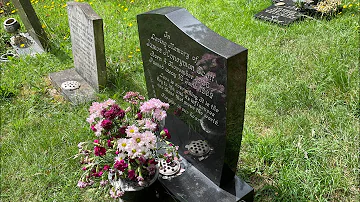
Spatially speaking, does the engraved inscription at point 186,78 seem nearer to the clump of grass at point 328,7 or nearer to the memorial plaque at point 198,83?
the memorial plaque at point 198,83

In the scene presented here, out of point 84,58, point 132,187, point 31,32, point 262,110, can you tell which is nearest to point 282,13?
point 262,110

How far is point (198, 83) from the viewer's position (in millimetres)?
2389

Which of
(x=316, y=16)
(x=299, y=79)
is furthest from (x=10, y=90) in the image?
(x=316, y=16)

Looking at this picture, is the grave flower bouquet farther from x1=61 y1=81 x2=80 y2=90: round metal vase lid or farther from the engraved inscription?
x1=61 y1=81 x2=80 y2=90: round metal vase lid

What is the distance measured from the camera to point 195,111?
2.57 metres

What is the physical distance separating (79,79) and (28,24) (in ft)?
4.20

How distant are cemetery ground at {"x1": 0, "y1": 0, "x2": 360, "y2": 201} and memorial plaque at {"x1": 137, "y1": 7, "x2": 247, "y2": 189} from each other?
527 mm

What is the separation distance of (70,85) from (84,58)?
0.36 metres

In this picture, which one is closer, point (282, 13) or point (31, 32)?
point (31, 32)

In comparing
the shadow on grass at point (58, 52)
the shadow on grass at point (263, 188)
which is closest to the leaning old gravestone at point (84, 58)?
the shadow on grass at point (58, 52)

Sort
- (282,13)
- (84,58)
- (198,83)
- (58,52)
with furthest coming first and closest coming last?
(282,13) → (58,52) → (84,58) → (198,83)

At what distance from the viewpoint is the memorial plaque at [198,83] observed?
2.16 metres

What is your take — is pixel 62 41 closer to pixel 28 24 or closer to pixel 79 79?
pixel 28 24

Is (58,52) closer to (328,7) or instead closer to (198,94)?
(198,94)
